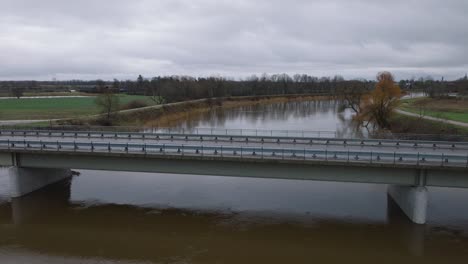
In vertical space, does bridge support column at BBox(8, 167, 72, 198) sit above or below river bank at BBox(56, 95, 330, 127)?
below

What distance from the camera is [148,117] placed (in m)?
85.4

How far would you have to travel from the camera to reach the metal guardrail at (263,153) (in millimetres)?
25516

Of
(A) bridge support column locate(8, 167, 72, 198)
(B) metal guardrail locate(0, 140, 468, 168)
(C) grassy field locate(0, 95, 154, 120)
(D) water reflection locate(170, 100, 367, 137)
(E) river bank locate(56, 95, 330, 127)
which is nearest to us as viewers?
(B) metal guardrail locate(0, 140, 468, 168)

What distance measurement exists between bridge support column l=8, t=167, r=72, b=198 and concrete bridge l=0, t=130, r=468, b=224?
0.27ft

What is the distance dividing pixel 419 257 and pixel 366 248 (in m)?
2.96

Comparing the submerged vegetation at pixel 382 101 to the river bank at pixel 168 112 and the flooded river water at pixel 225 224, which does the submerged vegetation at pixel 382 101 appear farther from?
the river bank at pixel 168 112

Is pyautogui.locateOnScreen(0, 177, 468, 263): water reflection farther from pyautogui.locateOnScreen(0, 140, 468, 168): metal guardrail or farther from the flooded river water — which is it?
pyautogui.locateOnScreen(0, 140, 468, 168): metal guardrail

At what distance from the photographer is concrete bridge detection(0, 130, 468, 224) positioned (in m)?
26.1

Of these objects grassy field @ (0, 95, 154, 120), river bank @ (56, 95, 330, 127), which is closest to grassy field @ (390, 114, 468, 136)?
river bank @ (56, 95, 330, 127)

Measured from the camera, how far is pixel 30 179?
33656mm

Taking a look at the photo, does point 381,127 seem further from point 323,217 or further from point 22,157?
point 22,157

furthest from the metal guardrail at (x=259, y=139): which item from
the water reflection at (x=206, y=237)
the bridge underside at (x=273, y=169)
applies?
the water reflection at (x=206, y=237)

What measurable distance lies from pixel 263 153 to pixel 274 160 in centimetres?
127

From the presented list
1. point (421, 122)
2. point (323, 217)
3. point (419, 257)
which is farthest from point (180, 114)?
point (419, 257)
